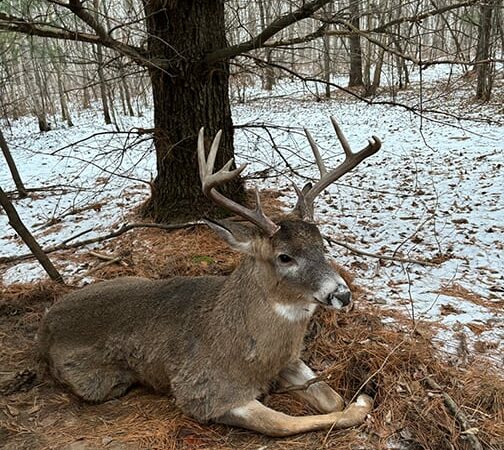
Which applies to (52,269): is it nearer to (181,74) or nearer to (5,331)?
(5,331)

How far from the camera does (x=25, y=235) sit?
524 centimetres

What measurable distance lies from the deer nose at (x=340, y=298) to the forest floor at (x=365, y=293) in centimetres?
83

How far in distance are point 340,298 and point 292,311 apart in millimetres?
491

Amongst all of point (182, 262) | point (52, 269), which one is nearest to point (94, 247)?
point (52, 269)

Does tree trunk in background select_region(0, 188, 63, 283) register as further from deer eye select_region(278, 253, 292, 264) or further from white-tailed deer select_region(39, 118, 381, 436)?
deer eye select_region(278, 253, 292, 264)

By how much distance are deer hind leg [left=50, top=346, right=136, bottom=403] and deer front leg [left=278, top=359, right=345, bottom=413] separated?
1.26 m

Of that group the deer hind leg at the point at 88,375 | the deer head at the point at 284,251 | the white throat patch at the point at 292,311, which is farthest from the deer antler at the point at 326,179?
the deer hind leg at the point at 88,375

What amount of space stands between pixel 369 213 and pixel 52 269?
175 inches

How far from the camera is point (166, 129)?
616 cm

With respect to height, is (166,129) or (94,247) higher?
(166,129)

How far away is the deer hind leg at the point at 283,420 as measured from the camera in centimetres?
313

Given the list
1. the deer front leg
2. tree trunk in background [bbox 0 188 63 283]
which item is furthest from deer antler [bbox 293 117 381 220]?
tree trunk in background [bbox 0 188 63 283]

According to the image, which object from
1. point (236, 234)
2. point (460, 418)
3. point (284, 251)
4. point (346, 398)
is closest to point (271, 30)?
point (236, 234)

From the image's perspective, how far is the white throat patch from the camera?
3279 mm
